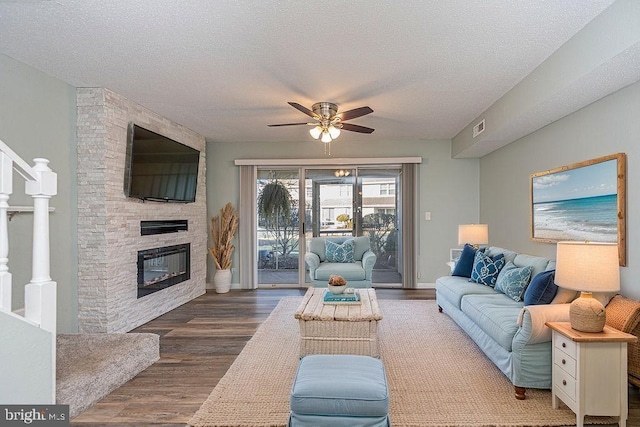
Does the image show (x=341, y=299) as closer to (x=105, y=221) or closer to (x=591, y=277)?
(x=591, y=277)

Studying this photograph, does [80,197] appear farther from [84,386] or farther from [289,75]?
[289,75]

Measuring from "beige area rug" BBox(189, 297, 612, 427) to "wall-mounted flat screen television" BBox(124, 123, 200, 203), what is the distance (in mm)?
2153

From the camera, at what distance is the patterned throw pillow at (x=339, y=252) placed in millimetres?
5848

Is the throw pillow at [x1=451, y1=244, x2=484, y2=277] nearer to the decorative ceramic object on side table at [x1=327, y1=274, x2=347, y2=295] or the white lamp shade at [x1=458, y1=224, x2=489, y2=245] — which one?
the white lamp shade at [x1=458, y1=224, x2=489, y2=245]

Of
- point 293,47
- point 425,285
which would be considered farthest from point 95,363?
point 425,285

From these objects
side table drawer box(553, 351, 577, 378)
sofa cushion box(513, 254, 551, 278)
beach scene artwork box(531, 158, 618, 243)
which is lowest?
side table drawer box(553, 351, 577, 378)

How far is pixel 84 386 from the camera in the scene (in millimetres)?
2480

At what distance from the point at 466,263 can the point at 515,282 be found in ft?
3.72

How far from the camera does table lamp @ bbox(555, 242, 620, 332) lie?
2.28 m

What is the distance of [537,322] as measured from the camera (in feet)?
8.36

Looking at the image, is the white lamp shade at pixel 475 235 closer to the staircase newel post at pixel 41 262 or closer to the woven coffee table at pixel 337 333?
the woven coffee table at pixel 337 333

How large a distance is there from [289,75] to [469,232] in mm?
3073

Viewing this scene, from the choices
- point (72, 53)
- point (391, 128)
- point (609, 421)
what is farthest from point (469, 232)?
point (72, 53)

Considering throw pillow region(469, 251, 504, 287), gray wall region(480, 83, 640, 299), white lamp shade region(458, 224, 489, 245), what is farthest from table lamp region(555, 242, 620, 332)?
white lamp shade region(458, 224, 489, 245)
